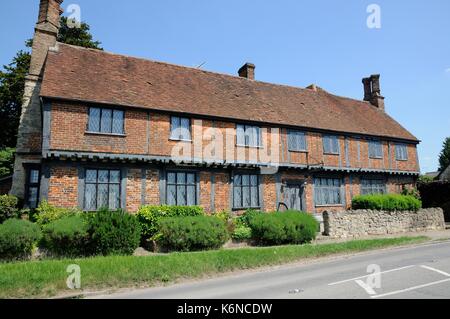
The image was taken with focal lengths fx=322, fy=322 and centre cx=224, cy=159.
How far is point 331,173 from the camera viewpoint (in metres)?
21.0

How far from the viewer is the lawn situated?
7969mm

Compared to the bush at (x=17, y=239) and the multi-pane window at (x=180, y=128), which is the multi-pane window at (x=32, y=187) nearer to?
the bush at (x=17, y=239)

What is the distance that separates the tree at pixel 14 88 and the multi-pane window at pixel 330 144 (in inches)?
927

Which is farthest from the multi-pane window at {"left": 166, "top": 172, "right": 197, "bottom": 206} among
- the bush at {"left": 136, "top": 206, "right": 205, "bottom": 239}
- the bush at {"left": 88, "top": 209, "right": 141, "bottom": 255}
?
the bush at {"left": 88, "top": 209, "right": 141, "bottom": 255}

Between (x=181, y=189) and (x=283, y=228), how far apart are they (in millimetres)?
5427

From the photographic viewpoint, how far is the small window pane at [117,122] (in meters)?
15.2

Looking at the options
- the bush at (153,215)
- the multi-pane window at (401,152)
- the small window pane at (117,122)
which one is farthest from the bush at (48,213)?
the multi-pane window at (401,152)

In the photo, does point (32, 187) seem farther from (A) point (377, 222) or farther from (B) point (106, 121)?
(A) point (377, 222)

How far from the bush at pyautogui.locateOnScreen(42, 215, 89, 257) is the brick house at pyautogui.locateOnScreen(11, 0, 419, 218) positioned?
2578 mm

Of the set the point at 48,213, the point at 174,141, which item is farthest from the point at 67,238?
the point at 174,141

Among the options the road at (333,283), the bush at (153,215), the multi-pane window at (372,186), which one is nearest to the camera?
the road at (333,283)

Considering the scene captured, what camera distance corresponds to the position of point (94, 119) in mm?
14898
